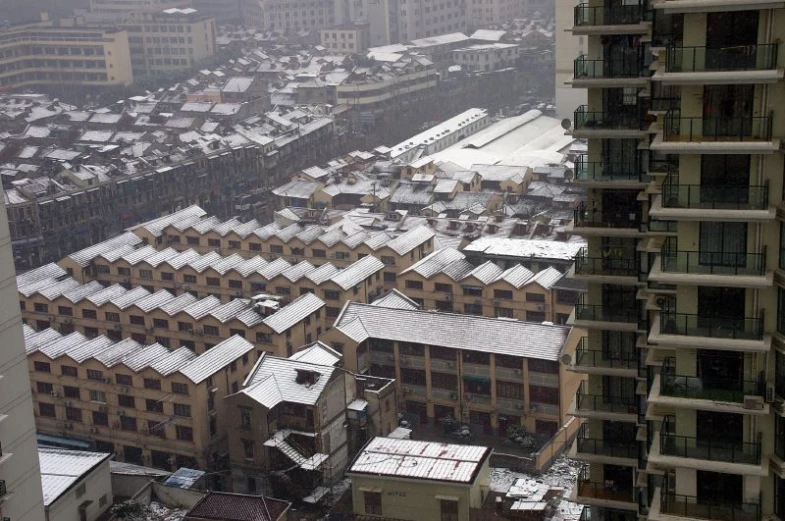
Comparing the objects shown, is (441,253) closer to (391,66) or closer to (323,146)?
(323,146)

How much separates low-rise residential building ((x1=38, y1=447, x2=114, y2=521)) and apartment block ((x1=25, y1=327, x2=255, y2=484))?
3792 millimetres

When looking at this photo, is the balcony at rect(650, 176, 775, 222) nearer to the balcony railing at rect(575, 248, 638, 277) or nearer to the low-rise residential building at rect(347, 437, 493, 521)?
the balcony railing at rect(575, 248, 638, 277)

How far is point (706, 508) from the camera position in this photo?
14.5m

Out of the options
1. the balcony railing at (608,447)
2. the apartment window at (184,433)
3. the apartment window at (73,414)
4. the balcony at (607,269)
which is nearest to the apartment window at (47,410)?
the apartment window at (73,414)

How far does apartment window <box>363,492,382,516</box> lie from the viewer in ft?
97.1

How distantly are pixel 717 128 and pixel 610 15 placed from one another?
212 inches

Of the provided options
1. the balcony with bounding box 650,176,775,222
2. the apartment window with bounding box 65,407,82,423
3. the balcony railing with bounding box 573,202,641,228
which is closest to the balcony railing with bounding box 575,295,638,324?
the balcony railing with bounding box 573,202,641,228

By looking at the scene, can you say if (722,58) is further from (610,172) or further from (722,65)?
(610,172)

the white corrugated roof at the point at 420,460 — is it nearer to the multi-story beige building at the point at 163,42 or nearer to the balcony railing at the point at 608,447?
the balcony railing at the point at 608,447

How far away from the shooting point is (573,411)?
1991 cm

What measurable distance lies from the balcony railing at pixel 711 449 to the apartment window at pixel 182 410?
72.4 feet

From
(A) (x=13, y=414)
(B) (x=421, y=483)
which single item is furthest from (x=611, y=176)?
(B) (x=421, y=483)

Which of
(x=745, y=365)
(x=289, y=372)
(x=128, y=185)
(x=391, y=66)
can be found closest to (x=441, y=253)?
(x=289, y=372)

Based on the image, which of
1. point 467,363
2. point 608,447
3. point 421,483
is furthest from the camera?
point 467,363
